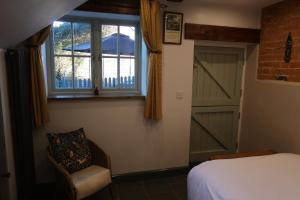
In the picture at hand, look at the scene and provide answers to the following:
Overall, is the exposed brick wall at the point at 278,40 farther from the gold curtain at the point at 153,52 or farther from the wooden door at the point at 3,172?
the wooden door at the point at 3,172

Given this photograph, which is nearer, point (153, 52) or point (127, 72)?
point (153, 52)

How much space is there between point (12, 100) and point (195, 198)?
5.80 feet

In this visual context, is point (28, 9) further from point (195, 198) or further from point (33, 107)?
point (195, 198)

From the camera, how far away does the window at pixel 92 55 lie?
2.79 meters

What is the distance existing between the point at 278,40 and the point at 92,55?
2.42 metres

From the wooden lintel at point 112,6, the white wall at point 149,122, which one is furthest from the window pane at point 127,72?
the wooden lintel at point 112,6

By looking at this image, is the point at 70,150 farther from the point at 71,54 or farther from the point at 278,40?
the point at 278,40

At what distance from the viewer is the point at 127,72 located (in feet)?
10.0

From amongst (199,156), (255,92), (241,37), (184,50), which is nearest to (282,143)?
(255,92)

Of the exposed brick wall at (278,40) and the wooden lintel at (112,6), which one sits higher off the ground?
the wooden lintel at (112,6)

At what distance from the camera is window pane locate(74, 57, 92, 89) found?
2857 millimetres

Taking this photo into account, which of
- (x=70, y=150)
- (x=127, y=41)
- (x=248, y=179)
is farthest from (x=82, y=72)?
(x=248, y=179)

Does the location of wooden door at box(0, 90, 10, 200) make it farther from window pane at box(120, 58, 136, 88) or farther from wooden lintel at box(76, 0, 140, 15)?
window pane at box(120, 58, 136, 88)

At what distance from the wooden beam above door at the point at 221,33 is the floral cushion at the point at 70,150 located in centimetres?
186
